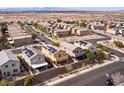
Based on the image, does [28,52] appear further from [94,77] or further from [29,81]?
[94,77]

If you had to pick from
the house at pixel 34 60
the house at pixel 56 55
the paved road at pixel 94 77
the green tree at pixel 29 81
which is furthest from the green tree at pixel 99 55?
the green tree at pixel 29 81

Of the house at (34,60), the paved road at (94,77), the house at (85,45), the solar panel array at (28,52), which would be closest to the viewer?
the paved road at (94,77)

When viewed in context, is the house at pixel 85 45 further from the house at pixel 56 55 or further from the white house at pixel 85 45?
the house at pixel 56 55

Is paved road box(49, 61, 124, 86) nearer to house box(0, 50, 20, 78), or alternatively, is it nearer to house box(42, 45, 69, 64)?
house box(42, 45, 69, 64)

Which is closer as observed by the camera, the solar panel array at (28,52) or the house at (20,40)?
the solar panel array at (28,52)

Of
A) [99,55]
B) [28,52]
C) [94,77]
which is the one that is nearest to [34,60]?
[28,52]

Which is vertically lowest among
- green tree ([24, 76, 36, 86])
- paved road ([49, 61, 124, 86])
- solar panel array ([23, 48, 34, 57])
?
paved road ([49, 61, 124, 86])

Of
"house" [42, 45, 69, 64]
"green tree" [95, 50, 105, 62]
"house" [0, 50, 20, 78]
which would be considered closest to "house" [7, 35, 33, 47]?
"house" [42, 45, 69, 64]

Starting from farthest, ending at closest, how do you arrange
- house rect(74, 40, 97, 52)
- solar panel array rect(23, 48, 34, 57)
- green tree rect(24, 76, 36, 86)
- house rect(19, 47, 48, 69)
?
house rect(74, 40, 97, 52), solar panel array rect(23, 48, 34, 57), house rect(19, 47, 48, 69), green tree rect(24, 76, 36, 86)
